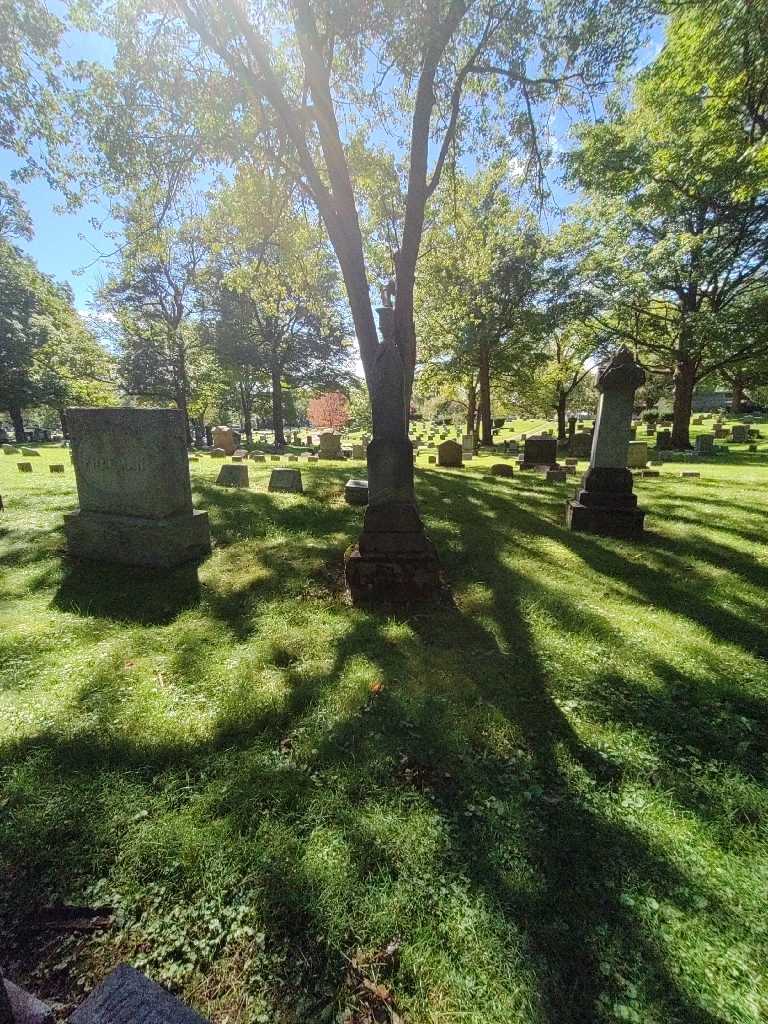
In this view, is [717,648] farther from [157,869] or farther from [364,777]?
[157,869]

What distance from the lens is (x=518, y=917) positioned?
168cm

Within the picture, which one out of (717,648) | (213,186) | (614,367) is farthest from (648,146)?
(717,648)

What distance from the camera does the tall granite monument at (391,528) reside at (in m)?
4.48

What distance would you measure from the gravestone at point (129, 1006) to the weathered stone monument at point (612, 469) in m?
6.81

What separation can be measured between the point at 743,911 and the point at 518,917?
3.05ft

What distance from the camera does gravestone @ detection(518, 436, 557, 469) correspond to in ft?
48.0

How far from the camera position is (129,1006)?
1.20m

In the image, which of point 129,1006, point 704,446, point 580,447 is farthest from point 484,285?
point 129,1006

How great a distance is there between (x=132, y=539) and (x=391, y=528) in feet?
10.2

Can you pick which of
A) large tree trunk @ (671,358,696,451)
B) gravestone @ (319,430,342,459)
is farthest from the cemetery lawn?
large tree trunk @ (671,358,696,451)

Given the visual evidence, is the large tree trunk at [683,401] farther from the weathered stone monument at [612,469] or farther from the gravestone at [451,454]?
the weathered stone monument at [612,469]

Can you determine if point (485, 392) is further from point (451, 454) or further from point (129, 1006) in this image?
point (129, 1006)

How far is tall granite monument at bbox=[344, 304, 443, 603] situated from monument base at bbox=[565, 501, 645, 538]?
342cm

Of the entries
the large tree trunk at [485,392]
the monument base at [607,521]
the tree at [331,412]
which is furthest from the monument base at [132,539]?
the tree at [331,412]
